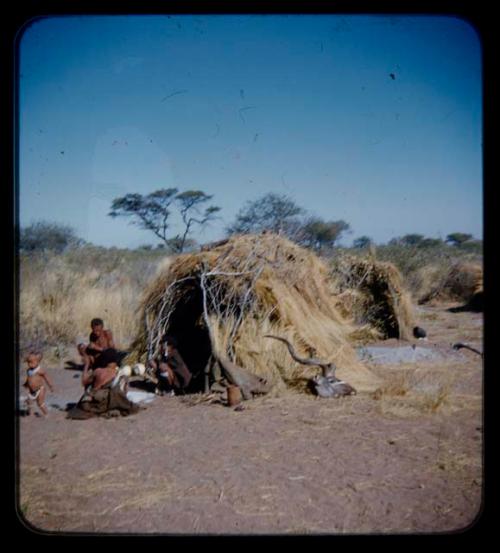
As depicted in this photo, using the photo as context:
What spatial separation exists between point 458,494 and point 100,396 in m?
3.97

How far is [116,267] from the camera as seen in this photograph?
707 inches

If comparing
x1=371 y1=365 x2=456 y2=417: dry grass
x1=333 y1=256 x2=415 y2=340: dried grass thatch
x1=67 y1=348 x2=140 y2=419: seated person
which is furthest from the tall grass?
x1=67 y1=348 x2=140 y2=419: seated person

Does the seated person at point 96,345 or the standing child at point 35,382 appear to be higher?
the seated person at point 96,345

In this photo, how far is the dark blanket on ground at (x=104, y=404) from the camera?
21.8 feet

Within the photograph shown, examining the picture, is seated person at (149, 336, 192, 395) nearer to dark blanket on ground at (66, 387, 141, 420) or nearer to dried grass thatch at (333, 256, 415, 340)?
dark blanket on ground at (66, 387, 141, 420)

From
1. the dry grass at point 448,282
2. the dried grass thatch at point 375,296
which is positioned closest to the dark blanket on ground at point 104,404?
the dried grass thatch at point 375,296

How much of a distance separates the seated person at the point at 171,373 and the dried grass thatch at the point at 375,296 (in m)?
4.51

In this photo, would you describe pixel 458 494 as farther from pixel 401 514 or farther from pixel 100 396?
pixel 100 396

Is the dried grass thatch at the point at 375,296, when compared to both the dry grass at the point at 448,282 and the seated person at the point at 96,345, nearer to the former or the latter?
the dry grass at the point at 448,282

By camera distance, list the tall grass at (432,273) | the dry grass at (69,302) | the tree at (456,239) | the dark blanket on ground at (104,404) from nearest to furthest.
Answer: the dark blanket on ground at (104,404)
the dry grass at (69,302)
the tall grass at (432,273)
the tree at (456,239)

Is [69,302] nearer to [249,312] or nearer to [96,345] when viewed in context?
[96,345]

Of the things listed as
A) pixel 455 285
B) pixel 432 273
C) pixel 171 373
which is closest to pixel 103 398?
pixel 171 373

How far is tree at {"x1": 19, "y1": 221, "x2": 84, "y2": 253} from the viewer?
1719cm
